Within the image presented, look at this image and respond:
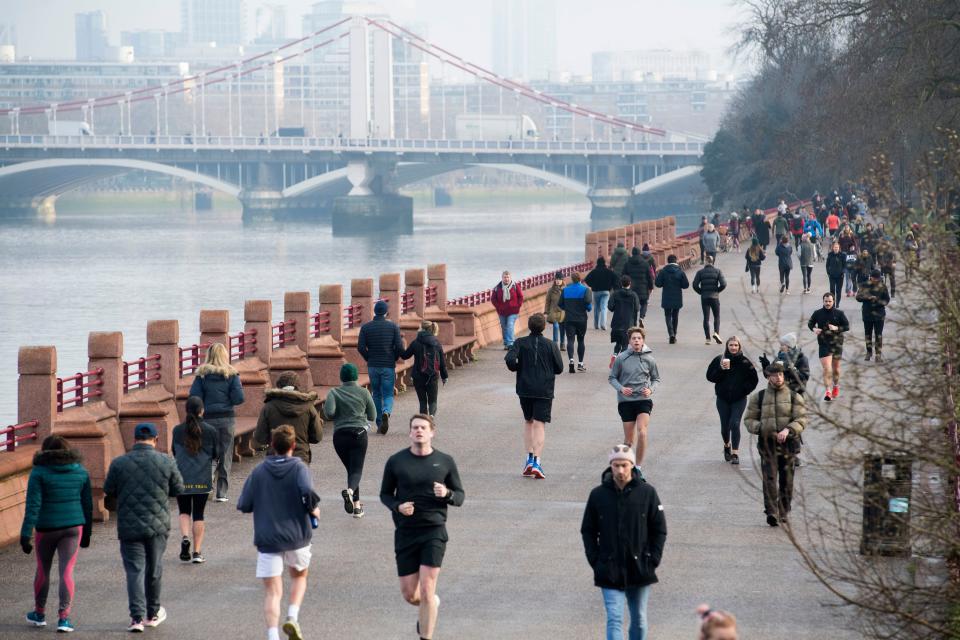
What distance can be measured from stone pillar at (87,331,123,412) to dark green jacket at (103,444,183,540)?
5275 millimetres

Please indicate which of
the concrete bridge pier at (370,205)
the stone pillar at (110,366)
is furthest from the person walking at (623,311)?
the concrete bridge pier at (370,205)

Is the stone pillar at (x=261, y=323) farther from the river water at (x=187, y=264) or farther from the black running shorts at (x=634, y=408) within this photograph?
the river water at (x=187, y=264)

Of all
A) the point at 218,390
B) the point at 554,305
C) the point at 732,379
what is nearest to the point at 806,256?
the point at 554,305

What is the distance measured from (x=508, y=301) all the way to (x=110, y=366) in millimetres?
10100

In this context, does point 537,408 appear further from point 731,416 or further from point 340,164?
point 340,164

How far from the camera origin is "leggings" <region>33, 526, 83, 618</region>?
10.2 metres

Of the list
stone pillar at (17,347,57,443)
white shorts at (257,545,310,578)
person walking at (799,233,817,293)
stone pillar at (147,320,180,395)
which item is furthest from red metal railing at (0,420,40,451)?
person walking at (799,233,817,293)

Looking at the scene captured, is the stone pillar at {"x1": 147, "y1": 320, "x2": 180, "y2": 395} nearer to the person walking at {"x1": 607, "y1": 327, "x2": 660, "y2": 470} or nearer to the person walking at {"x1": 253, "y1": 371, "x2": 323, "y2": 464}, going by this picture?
the person walking at {"x1": 607, "y1": 327, "x2": 660, "y2": 470}

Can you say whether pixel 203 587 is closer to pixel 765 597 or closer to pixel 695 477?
pixel 765 597

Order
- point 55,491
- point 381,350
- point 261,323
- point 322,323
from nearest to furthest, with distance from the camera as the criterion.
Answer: point 55,491 → point 381,350 → point 261,323 → point 322,323

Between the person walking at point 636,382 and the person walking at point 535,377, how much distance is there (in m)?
0.54

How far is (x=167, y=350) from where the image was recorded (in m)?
17.7

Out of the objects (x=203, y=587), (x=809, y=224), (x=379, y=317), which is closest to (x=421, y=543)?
(x=203, y=587)

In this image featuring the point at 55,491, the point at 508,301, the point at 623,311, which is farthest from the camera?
the point at 508,301
